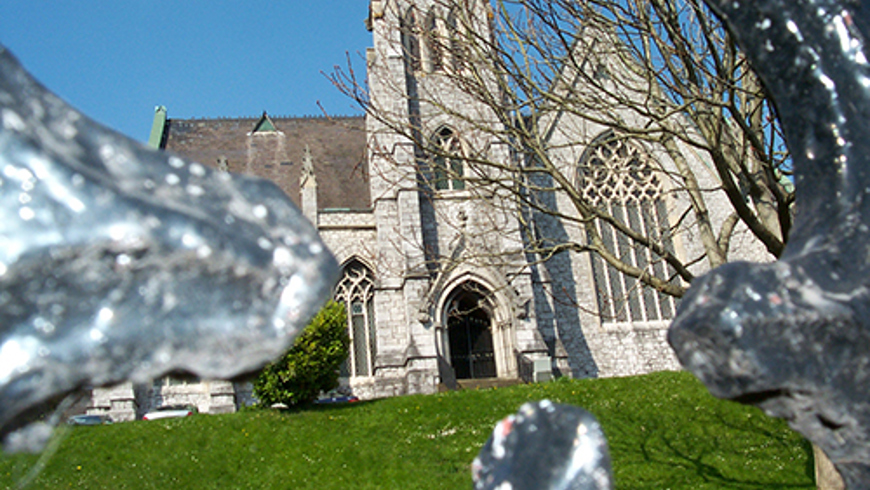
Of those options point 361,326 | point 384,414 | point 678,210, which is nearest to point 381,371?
point 361,326

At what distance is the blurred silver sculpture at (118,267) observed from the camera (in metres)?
0.83

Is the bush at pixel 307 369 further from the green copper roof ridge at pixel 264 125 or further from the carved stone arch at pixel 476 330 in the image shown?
the green copper roof ridge at pixel 264 125

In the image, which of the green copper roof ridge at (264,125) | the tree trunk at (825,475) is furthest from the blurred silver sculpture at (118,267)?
the green copper roof ridge at (264,125)

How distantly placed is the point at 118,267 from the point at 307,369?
15.5 m

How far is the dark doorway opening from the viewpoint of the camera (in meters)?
20.7

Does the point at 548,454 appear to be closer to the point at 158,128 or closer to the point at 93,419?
the point at 93,419

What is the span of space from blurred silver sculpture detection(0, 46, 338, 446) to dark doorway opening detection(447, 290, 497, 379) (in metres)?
19.6

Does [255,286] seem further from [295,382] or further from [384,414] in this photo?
[295,382]

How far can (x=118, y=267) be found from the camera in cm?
87

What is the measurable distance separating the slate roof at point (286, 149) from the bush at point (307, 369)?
283 inches

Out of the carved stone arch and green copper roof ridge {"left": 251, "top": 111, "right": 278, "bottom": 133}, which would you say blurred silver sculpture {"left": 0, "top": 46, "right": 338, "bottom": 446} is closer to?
the carved stone arch

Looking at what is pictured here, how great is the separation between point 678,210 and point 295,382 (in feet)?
43.8

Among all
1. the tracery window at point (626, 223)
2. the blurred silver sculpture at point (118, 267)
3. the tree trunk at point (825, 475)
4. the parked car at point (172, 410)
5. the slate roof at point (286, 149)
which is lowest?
the tree trunk at point (825, 475)

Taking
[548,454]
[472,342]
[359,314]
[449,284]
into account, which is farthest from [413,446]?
[548,454]
